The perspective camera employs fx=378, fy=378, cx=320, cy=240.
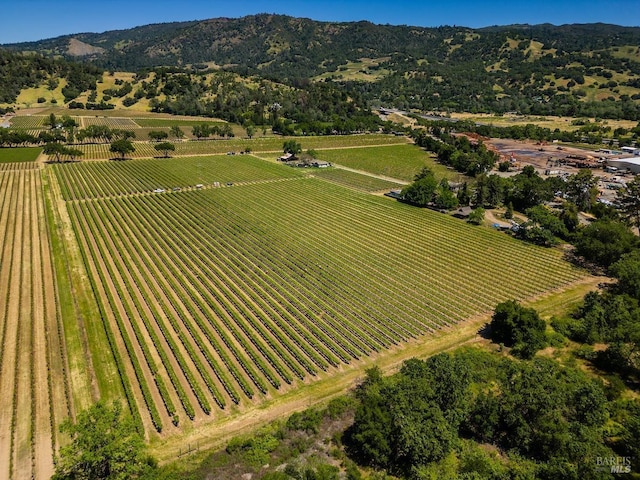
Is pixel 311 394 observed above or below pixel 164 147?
below

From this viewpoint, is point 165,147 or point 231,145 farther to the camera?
point 231,145

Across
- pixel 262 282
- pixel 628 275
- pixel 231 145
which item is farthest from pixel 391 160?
pixel 262 282

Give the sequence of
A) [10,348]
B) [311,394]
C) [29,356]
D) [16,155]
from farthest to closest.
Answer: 1. [16,155]
2. [10,348]
3. [29,356]
4. [311,394]

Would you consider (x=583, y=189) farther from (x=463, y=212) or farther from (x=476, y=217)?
(x=476, y=217)

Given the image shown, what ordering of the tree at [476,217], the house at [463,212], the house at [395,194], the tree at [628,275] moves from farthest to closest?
the house at [395,194] → the house at [463,212] → the tree at [476,217] → the tree at [628,275]

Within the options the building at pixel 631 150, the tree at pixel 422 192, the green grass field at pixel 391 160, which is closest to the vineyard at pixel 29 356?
the tree at pixel 422 192

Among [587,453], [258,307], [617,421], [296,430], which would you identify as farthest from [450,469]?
[258,307]

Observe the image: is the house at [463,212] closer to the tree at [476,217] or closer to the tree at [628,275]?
the tree at [476,217]
